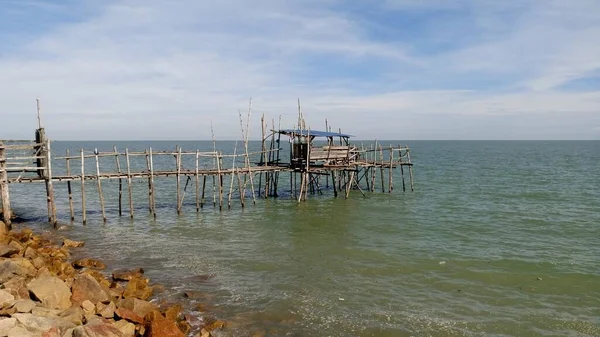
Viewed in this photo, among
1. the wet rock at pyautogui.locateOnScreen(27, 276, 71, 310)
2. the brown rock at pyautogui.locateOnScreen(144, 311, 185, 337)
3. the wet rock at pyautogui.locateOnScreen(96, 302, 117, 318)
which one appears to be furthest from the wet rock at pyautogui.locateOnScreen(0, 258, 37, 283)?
the brown rock at pyautogui.locateOnScreen(144, 311, 185, 337)

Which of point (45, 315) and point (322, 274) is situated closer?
point (45, 315)

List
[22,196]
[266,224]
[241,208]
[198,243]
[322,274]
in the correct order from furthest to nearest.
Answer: [22,196], [241,208], [266,224], [198,243], [322,274]

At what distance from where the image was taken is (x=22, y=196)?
33844 mm

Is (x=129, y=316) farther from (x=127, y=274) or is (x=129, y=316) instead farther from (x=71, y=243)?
(x=71, y=243)

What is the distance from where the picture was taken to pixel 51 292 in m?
10.6

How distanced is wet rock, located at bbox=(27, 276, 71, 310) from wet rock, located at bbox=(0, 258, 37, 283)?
3.82ft

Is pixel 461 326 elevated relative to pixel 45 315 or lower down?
lower down

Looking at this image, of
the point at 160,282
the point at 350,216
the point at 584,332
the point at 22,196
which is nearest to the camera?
the point at 584,332

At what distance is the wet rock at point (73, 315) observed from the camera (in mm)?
9677

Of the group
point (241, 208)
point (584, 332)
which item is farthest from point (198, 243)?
point (584, 332)

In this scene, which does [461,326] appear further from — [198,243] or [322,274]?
[198,243]

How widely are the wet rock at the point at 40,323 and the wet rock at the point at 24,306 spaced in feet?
1.68

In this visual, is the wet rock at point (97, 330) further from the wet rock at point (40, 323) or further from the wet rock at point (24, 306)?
the wet rock at point (24, 306)

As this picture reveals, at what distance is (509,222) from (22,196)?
32608 mm
